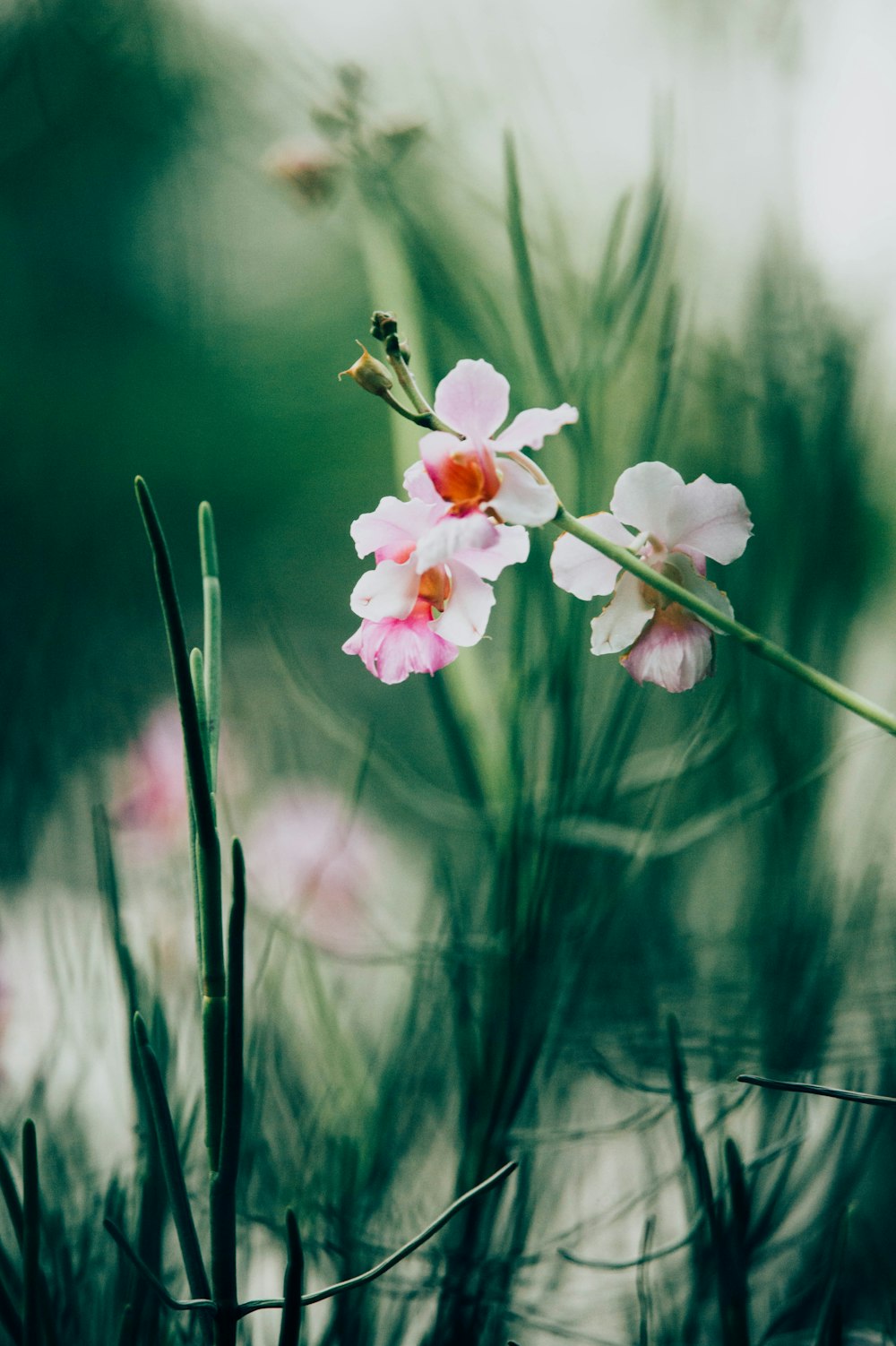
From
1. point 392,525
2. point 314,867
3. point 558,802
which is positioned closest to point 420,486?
point 392,525

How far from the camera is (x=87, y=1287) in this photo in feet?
0.62

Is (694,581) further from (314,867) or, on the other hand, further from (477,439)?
(314,867)

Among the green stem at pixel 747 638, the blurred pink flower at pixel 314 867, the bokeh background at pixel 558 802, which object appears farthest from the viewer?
the blurred pink flower at pixel 314 867

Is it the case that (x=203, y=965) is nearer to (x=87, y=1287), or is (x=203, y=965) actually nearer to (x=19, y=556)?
(x=87, y=1287)

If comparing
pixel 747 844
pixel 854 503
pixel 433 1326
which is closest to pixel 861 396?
pixel 854 503

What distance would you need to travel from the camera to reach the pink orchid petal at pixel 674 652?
112 mm

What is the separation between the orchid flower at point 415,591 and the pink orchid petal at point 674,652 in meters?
0.02

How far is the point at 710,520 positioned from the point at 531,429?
0.03 meters

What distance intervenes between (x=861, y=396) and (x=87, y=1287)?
0.28 metres

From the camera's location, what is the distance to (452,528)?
100mm

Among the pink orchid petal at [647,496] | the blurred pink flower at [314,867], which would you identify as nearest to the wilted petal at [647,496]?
the pink orchid petal at [647,496]

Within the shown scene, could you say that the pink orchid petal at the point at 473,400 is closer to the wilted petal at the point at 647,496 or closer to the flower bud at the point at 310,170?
the wilted petal at the point at 647,496

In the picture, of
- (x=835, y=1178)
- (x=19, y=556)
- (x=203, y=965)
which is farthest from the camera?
(x=19, y=556)

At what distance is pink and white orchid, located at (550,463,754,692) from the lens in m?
0.11
